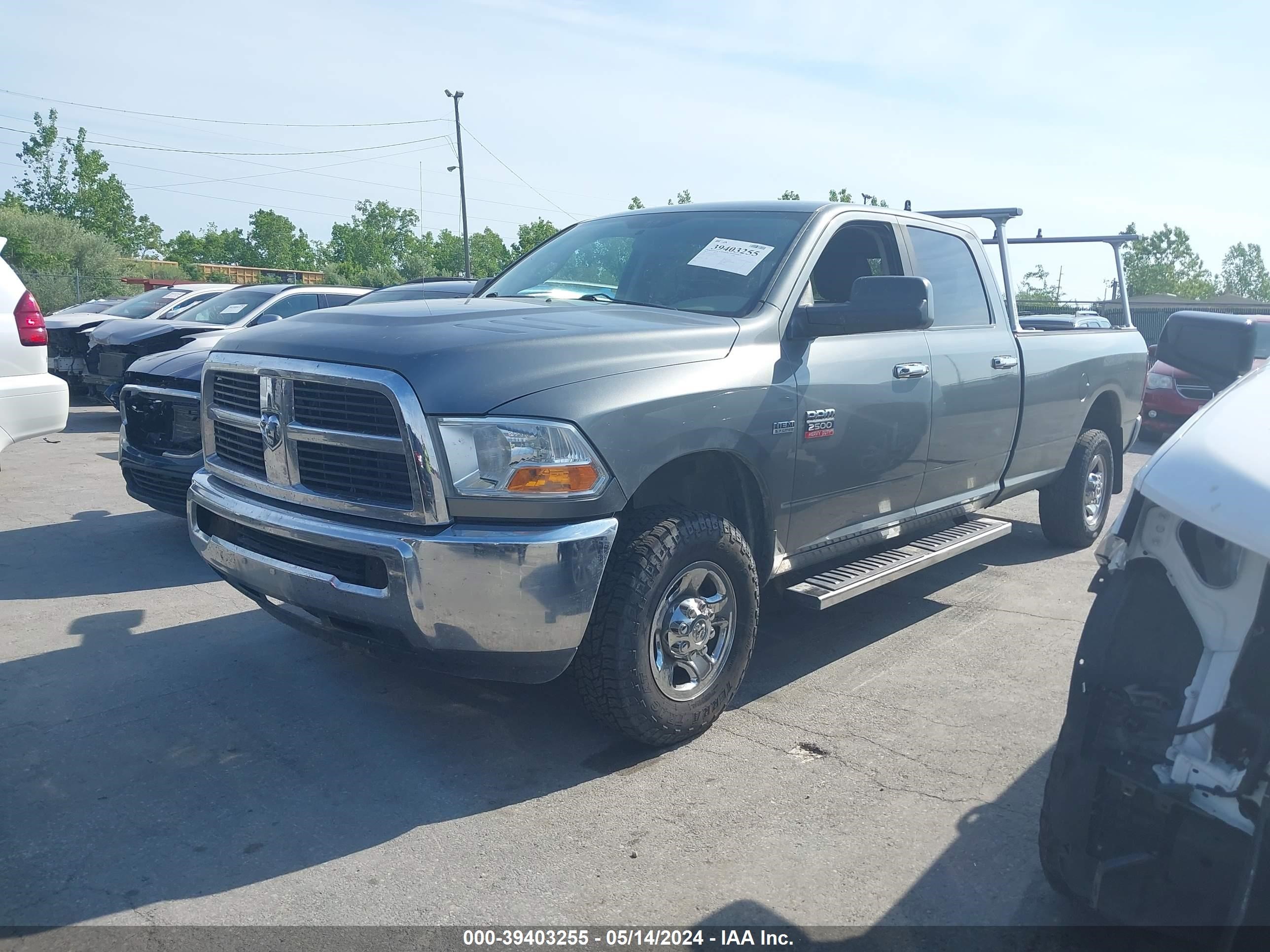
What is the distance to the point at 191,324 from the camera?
10539 mm

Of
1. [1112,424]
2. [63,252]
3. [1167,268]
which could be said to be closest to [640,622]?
[1112,424]

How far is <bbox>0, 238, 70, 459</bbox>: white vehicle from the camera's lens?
20.9 feet

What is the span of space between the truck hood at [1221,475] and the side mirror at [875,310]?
5.30ft

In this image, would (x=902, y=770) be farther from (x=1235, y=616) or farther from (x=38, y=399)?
(x=38, y=399)

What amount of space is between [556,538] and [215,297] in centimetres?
1007

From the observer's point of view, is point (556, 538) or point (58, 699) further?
point (58, 699)

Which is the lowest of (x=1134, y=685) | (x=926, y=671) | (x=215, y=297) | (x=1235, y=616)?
(x=926, y=671)

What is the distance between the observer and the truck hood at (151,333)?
32.8ft

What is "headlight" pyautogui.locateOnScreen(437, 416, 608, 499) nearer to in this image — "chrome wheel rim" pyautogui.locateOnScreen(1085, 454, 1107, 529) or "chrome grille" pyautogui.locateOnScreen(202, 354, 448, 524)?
"chrome grille" pyautogui.locateOnScreen(202, 354, 448, 524)

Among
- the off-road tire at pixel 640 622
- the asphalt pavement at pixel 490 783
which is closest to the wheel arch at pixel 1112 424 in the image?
the asphalt pavement at pixel 490 783

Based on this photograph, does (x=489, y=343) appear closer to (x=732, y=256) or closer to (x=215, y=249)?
(x=732, y=256)

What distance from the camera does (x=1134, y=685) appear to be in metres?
2.23

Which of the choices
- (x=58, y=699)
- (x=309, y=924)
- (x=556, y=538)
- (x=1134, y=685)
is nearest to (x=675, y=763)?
(x=556, y=538)

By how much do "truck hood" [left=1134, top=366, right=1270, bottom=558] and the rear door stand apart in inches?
96.3
